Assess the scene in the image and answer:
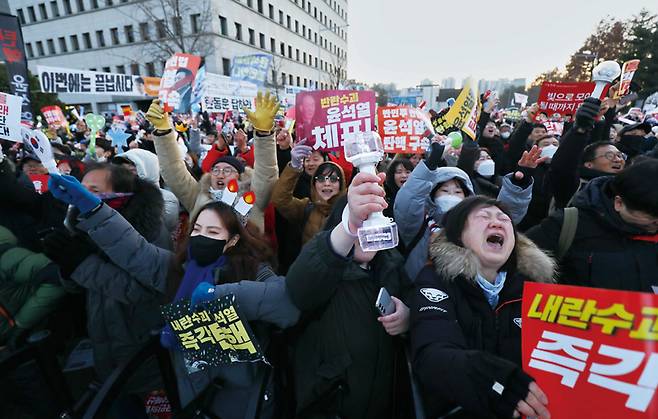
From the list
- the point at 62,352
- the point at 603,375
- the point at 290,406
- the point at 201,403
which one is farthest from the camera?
the point at 62,352

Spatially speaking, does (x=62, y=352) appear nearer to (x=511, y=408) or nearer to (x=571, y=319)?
(x=511, y=408)

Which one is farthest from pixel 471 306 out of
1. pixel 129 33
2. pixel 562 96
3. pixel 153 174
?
pixel 129 33

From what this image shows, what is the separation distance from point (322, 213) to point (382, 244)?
5.97 ft

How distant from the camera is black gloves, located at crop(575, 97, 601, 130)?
2.59 meters

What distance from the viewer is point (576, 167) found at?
2.72m

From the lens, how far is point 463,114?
3.52 m

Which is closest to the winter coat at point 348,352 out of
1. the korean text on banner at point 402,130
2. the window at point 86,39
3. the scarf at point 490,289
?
the scarf at point 490,289

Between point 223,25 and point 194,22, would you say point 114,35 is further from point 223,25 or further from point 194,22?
point 223,25

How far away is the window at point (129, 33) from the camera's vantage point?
3203 centimetres

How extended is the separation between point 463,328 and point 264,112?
87.0 inches

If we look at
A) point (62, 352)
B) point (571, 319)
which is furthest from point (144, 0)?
point (571, 319)

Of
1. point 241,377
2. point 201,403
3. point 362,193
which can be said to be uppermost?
point 362,193

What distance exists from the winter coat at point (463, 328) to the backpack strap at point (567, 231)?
1.45ft

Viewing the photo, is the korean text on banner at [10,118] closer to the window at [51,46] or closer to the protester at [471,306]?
the protester at [471,306]
